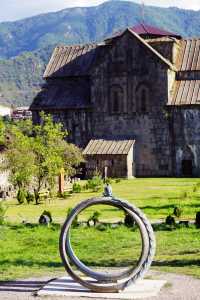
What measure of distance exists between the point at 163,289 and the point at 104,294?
4.06 ft

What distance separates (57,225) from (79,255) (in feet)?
21.1

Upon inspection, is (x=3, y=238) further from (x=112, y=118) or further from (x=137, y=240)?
(x=112, y=118)

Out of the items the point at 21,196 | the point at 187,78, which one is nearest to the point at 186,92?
the point at 187,78

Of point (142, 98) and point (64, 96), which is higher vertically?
point (64, 96)

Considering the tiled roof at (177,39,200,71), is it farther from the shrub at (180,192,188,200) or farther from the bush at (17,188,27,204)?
the bush at (17,188,27,204)

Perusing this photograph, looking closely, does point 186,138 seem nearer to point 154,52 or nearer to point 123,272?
point 154,52

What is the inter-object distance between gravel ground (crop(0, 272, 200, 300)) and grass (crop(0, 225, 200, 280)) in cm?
63

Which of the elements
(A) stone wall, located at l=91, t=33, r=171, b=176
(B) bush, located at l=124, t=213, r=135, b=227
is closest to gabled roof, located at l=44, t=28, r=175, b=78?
(A) stone wall, located at l=91, t=33, r=171, b=176

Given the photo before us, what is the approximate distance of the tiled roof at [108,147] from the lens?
55.0 m

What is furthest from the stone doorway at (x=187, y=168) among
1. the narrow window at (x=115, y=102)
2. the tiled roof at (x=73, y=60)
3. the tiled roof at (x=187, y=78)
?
the tiled roof at (x=73, y=60)

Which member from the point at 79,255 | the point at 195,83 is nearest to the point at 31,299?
the point at 79,255

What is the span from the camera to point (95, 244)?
22.2 m

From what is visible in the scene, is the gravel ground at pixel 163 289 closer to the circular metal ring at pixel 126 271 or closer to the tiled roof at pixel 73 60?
the circular metal ring at pixel 126 271

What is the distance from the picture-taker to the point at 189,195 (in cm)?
3809
